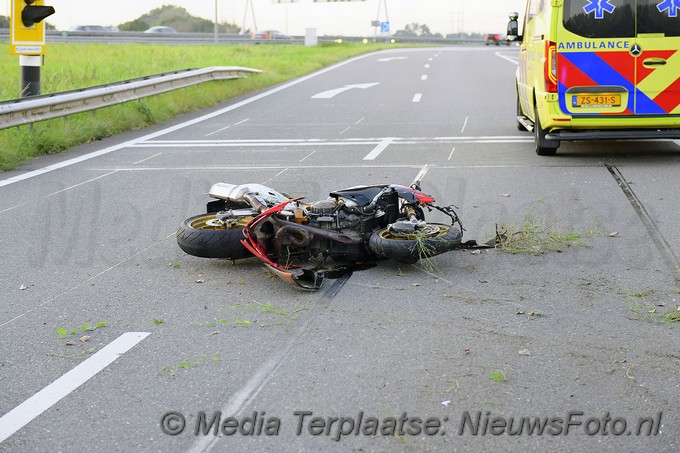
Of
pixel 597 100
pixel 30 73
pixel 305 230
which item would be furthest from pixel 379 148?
pixel 305 230

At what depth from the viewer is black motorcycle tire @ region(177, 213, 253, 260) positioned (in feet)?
22.6

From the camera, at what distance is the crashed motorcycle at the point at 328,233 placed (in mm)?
6652

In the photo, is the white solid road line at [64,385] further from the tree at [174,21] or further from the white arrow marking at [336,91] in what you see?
the tree at [174,21]

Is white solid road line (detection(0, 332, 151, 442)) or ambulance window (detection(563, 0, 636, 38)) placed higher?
ambulance window (detection(563, 0, 636, 38))

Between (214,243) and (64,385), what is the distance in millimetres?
2353

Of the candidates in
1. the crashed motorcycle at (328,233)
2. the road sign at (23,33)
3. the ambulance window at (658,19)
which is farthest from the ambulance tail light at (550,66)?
the road sign at (23,33)

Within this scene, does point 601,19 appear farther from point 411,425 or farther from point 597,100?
point 411,425

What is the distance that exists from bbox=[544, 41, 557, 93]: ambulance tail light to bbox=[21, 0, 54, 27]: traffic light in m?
7.72

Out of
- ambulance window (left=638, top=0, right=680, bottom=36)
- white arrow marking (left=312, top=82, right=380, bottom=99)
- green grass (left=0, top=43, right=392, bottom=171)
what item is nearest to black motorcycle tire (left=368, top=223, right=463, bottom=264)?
ambulance window (left=638, top=0, right=680, bottom=36)

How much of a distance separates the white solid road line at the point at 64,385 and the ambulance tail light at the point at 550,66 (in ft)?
25.0

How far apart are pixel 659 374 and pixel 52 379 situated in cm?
303

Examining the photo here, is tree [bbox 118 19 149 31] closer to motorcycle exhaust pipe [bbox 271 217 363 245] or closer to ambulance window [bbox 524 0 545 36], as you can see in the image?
ambulance window [bbox 524 0 545 36]

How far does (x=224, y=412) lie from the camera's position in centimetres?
430

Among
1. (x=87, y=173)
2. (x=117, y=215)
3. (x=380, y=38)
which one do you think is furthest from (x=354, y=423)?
(x=380, y=38)
